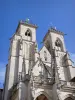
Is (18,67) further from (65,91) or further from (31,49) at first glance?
(65,91)

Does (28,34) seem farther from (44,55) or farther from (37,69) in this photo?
(37,69)

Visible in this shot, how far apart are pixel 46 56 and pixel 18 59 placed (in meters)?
6.34

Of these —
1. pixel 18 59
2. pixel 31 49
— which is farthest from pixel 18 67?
pixel 31 49

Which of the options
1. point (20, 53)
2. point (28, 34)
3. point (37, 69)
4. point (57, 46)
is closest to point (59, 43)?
point (57, 46)

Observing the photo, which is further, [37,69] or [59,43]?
[59,43]

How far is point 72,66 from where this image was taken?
3144cm

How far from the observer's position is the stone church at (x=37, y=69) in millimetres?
20413

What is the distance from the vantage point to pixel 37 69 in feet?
Answer: 88.6

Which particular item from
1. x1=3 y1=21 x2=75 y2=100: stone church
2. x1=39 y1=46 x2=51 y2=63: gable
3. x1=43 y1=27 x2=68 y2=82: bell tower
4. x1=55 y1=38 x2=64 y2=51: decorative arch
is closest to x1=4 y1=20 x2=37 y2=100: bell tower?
x1=3 y1=21 x2=75 y2=100: stone church

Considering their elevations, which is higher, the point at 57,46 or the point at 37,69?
the point at 57,46

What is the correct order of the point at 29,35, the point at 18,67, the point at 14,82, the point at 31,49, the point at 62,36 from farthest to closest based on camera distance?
the point at 62,36, the point at 29,35, the point at 31,49, the point at 18,67, the point at 14,82

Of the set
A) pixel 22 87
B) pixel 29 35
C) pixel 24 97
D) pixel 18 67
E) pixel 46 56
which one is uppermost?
pixel 29 35

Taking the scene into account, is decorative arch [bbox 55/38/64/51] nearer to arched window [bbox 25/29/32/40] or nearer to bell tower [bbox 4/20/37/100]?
bell tower [bbox 4/20/37/100]

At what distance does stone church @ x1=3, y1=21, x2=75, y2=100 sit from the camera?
2041cm
